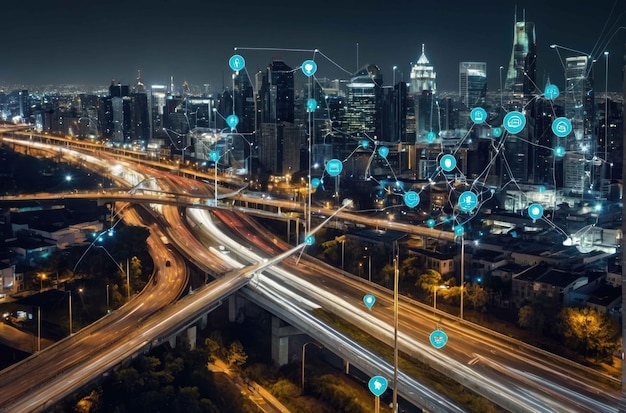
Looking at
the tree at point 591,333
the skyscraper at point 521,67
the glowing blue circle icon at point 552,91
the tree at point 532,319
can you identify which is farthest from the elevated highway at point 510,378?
the skyscraper at point 521,67

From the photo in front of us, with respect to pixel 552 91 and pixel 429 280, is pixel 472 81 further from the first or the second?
pixel 552 91

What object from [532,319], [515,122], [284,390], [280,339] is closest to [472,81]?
[532,319]

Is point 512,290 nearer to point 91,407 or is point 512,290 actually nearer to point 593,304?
point 593,304

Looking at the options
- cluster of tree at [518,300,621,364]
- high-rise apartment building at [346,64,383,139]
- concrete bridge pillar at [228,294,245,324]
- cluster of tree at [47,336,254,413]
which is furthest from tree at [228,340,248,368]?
high-rise apartment building at [346,64,383,139]

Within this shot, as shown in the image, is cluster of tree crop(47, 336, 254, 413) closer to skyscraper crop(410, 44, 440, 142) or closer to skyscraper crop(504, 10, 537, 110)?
skyscraper crop(504, 10, 537, 110)

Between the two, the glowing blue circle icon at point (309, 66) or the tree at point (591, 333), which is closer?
the glowing blue circle icon at point (309, 66)

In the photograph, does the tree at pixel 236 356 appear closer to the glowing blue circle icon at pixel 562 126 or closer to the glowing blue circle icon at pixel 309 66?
the glowing blue circle icon at pixel 309 66
